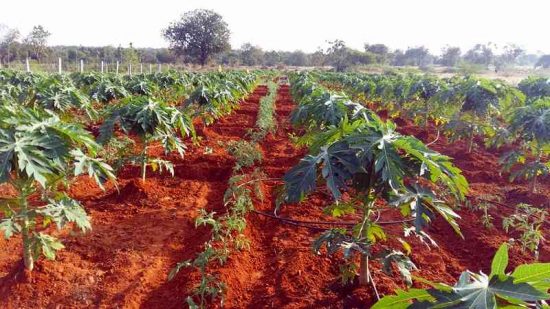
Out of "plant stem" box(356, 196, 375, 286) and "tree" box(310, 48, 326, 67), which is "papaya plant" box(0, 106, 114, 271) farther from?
"tree" box(310, 48, 326, 67)

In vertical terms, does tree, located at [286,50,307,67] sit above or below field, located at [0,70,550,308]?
above

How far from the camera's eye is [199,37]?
52.3 meters

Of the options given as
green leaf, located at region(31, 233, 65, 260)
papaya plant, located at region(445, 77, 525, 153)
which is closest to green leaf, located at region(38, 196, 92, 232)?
green leaf, located at region(31, 233, 65, 260)

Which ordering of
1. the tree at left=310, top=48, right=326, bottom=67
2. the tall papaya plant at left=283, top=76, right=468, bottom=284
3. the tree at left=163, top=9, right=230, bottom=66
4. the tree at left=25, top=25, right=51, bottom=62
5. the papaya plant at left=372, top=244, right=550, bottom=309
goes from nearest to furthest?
1. the papaya plant at left=372, top=244, right=550, bottom=309
2. the tall papaya plant at left=283, top=76, right=468, bottom=284
3. the tree at left=25, top=25, right=51, bottom=62
4. the tree at left=163, top=9, right=230, bottom=66
5. the tree at left=310, top=48, right=326, bottom=67

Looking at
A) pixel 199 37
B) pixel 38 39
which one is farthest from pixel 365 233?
pixel 199 37

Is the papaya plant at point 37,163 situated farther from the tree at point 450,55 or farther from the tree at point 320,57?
the tree at point 450,55

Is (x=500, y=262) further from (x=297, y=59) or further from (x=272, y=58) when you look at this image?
(x=297, y=59)

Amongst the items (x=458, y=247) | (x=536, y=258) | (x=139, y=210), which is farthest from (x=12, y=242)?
(x=536, y=258)

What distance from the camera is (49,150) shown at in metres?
3.39

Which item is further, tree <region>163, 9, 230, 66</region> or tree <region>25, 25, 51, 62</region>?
tree <region>163, 9, 230, 66</region>

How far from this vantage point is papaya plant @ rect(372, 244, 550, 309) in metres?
1.54

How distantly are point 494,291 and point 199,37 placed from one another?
5381cm

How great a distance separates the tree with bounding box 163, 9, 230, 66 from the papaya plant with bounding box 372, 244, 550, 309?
2083 inches

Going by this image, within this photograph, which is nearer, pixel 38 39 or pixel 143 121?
pixel 143 121
